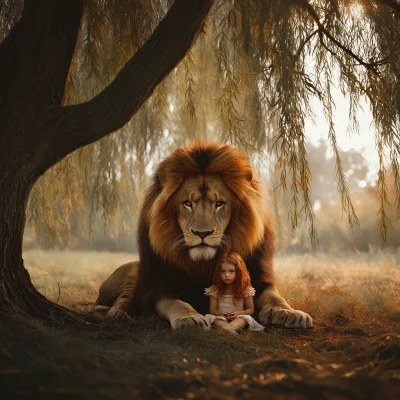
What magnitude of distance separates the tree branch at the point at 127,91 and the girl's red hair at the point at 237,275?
4.01ft

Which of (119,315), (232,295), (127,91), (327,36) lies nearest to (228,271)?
(232,295)

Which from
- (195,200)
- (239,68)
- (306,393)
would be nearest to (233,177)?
(195,200)

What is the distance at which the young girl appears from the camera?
3756 millimetres

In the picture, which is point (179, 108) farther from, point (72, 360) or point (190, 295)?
point (72, 360)

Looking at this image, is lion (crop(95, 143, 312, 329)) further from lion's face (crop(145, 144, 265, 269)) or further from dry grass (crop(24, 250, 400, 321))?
dry grass (crop(24, 250, 400, 321))

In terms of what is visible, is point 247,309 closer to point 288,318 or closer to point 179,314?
Result: point 288,318

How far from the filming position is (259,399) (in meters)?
2.19

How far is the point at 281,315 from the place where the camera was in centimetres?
369

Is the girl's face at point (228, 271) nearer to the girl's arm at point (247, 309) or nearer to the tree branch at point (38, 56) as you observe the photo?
the girl's arm at point (247, 309)

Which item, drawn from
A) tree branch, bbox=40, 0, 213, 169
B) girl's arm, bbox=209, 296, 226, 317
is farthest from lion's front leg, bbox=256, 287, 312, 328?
tree branch, bbox=40, 0, 213, 169

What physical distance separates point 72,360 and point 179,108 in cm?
453

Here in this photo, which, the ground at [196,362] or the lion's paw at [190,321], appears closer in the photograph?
the ground at [196,362]

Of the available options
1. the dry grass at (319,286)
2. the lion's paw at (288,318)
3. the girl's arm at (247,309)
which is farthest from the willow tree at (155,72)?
the dry grass at (319,286)

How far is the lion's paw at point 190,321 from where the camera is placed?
3502 mm
